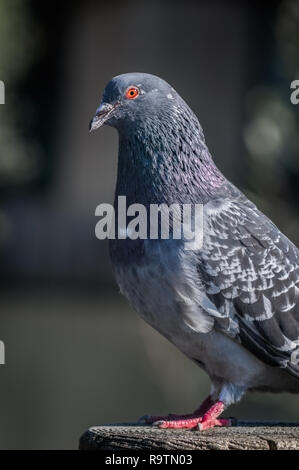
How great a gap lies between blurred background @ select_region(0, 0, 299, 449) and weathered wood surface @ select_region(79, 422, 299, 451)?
4628mm

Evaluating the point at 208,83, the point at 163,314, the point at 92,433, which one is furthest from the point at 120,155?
the point at 208,83

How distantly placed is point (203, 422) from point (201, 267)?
0.63m

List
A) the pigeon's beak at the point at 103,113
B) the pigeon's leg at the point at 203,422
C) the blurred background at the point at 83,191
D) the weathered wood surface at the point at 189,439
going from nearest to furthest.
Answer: the weathered wood surface at the point at 189,439 → the pigeon's leg at the point at 203,422 → the pigeon's beak at the point at 103,113 → the blurred background at the point at 83,191

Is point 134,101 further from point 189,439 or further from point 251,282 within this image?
point 189,439

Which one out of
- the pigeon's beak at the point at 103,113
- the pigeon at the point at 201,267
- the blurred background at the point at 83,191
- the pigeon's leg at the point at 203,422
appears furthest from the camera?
the blurred background at the point at 83,191

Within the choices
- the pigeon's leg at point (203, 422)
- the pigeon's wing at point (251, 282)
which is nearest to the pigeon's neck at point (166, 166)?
the pigeon's wing at point (251, 282)

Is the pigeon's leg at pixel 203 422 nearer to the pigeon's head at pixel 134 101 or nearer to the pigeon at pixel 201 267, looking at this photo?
the pigeon at pixel 201 267

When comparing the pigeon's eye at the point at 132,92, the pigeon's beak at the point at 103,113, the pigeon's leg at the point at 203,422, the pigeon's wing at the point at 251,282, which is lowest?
the pigeon's leg at the point at 203,422

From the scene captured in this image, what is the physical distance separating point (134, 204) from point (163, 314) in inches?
18.9

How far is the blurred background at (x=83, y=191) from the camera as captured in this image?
9.54m

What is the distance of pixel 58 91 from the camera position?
35.6ft

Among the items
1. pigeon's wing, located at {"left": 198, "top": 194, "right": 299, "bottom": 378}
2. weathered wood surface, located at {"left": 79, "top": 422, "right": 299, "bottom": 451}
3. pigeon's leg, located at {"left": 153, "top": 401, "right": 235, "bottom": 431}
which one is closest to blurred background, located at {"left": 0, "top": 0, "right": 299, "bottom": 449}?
pigeon's wing, located at {"left": 198, "top": 194, "right": 299, "bottom": 378}

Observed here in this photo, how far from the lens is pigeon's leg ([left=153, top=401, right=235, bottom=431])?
4.37 m

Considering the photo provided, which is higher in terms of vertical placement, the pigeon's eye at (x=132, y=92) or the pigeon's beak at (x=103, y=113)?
the pigeon's eye at (x=132, y=92)
